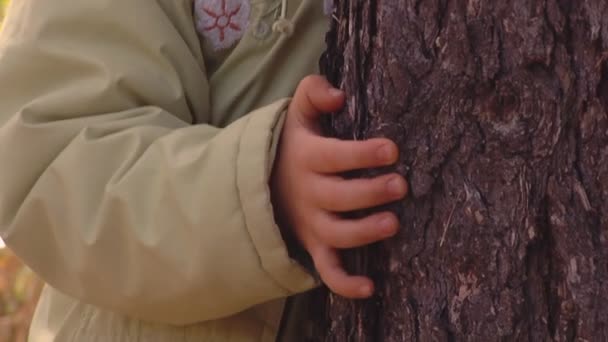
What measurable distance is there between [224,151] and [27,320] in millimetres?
2534

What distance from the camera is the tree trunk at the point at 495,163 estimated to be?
120cm

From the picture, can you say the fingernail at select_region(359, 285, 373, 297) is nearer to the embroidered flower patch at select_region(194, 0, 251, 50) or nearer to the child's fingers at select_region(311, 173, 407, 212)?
the child's fingers at select_region(311, 173, 407, 212)

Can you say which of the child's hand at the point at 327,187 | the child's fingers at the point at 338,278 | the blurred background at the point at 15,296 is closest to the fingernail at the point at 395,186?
the child's hand at the point at 327,187

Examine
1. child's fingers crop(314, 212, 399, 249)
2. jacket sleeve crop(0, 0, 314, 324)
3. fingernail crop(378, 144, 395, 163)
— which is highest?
fingernail crop(378, 144, 395, 163)

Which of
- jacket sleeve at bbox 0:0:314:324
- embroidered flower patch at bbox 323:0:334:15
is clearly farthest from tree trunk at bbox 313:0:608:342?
embroidered flower patch at bbox 323:0:334:15

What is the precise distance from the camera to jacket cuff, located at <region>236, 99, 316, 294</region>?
133cm

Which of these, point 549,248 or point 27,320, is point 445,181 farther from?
point 27,320

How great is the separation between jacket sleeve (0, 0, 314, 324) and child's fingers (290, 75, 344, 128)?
0.12 feet

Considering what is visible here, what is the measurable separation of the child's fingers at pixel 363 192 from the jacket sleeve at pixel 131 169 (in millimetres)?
91

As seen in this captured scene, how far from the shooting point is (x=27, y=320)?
3.75 metres

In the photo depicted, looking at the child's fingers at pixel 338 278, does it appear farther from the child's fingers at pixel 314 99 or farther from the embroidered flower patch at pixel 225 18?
the embroidered flower patch at pixel 225 18

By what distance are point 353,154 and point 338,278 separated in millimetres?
135

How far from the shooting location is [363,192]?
1.24 meters

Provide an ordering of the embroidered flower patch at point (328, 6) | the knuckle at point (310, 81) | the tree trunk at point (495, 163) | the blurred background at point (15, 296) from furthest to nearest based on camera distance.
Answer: the blurred background at point (15, 296), the embroidered flower patch at point (328, 6), the knuckle at point (310, 81), the tree trunk at point (495, 163)
